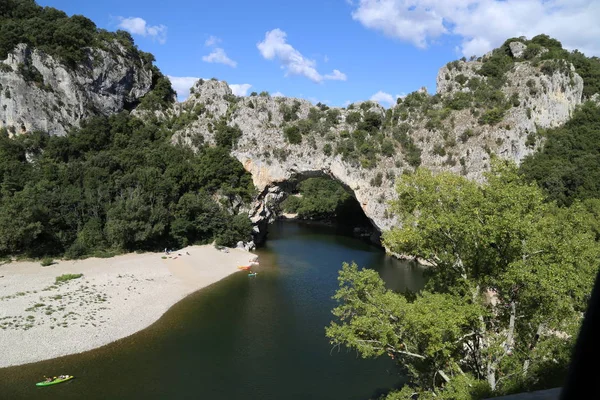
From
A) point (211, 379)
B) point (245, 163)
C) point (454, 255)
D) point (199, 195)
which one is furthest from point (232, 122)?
point (454, 255)

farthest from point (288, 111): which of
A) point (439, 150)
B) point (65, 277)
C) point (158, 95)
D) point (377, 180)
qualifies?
point (65, 277)

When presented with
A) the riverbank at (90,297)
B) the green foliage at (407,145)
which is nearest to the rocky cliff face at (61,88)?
the riverbank at (90,297)

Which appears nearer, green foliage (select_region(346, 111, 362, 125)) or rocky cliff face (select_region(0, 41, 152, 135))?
rocky cliff face (select_region(0, 41, 152, 135))

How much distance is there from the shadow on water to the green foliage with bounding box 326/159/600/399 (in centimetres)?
702

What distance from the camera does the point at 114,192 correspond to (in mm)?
42625

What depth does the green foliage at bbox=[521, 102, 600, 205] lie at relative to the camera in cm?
3716

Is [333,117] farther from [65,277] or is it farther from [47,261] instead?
[47,261]

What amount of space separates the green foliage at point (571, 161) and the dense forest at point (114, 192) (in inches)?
1229

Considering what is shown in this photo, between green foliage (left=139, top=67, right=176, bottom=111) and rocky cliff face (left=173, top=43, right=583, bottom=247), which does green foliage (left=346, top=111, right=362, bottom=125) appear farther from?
green foliage (left=139, top=67, right=176, bottom=111)

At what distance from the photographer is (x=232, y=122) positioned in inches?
2067

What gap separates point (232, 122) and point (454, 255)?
137ft

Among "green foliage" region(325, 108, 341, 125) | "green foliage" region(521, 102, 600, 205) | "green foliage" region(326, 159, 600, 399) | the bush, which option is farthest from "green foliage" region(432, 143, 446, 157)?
the bush

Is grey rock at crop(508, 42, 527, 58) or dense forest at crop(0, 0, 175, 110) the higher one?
grey rock at crop(508, 42, 527, 58)

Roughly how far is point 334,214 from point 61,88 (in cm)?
4342
